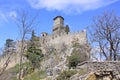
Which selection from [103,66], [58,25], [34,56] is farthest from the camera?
[58,25]

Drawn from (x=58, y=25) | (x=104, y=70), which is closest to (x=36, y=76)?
(x=58, y=25)

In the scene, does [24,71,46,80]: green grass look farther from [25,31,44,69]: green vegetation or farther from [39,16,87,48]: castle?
[39,16,87,48]: castle

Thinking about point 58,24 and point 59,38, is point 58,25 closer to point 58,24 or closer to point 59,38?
point 58,24

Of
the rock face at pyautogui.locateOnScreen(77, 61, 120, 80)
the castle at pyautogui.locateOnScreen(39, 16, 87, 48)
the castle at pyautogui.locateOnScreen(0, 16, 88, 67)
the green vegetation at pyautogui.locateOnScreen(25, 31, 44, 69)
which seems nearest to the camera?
the rock face at pyautogui.locateOnScreen(77, 61, 120, 80)

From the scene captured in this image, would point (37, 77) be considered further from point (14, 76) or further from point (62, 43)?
point (62, 43)

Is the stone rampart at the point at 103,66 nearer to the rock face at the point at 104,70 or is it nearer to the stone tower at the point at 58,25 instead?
the rock face at the point at 104,70

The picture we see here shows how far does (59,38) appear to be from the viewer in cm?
5469

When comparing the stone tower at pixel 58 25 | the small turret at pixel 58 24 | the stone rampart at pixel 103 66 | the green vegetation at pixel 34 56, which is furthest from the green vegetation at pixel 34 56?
the stone rampart at pixel 103 66

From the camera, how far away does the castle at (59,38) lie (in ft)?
168

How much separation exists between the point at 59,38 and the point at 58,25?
256 inches

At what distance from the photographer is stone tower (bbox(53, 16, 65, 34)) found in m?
58.7

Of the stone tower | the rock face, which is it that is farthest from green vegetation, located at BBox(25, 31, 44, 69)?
the rock face

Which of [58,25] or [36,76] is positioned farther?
[58,25]

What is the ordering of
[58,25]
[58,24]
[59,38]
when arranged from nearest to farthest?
[59,38] < [58,25] < [58,24]
